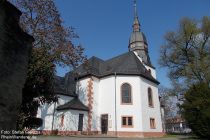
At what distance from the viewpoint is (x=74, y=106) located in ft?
86.9

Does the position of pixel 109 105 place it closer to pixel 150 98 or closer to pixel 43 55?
pixel 150 98

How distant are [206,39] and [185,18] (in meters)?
3.64

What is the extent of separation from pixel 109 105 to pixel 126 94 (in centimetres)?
258

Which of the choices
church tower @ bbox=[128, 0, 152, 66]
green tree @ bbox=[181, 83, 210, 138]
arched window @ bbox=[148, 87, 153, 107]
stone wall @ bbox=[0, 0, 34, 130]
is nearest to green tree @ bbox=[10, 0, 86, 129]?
stone wall @ bbox=[0, 0, 34, 130]

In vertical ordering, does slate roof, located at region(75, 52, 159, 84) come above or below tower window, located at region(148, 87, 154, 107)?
above

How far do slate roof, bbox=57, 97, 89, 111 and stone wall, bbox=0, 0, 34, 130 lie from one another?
1979 cm

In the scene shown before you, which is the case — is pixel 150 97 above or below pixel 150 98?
above

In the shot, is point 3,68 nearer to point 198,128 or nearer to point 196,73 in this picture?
point 198,128

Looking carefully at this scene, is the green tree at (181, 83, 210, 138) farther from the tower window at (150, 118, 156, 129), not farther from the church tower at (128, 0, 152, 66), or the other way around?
the church tower at (128, 0, 152, 66)

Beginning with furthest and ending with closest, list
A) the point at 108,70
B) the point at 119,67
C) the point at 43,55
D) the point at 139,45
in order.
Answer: the point at 139,45 < the point at 108,70 < the point at 119,67 < the point at 43,55

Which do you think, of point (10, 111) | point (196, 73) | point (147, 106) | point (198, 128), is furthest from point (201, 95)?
point (10, 111)

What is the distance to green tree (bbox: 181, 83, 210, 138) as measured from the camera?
15.7 metres

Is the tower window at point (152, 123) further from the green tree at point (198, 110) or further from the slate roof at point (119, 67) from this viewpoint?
the green tree at point (198, 110)

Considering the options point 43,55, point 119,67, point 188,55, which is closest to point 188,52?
point 188,55
